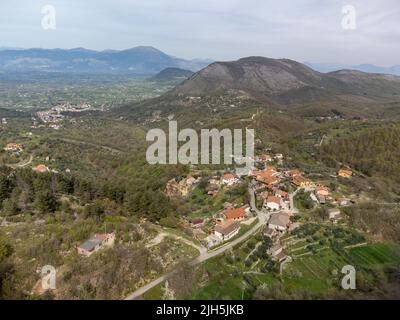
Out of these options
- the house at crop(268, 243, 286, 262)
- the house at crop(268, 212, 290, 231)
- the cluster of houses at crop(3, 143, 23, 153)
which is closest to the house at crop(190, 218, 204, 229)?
the house at crop(268, 212, 290, 231)

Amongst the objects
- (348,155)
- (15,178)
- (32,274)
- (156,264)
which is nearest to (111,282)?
(156,264)

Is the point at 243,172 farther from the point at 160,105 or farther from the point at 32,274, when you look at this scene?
the point at 160,105

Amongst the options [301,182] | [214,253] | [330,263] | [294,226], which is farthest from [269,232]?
[301,182]

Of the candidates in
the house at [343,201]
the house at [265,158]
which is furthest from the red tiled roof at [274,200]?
the house at [265,158]

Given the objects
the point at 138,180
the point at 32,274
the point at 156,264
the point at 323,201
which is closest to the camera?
the point at 32,274

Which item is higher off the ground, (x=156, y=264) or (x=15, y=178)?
(x=15, y=178)

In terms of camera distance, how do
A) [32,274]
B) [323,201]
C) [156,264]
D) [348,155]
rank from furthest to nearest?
[348,155] < [323,201] < [156,264] < [32,274]

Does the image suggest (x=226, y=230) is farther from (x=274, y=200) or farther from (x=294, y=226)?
(x=274, y=200)

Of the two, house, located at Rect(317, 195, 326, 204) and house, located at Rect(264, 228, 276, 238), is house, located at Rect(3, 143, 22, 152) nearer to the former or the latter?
house, located at Rect(264, 228, 276, 238)
